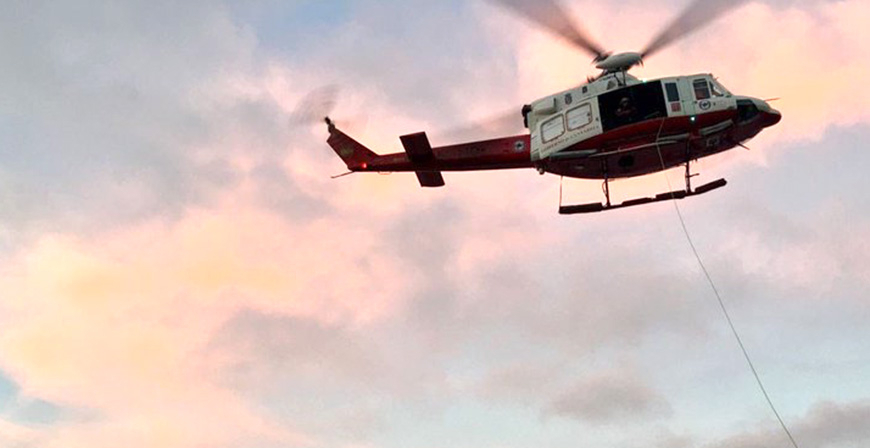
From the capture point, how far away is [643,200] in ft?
111

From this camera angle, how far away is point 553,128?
36125 mm

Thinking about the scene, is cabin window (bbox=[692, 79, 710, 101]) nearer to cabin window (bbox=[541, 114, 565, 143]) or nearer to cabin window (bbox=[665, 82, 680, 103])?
cabin window (bbox=[665, 82, 680, 103])

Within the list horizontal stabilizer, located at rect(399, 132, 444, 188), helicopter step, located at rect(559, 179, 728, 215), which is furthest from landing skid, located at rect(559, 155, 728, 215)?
horizontal stabilizer, located at rect(399, 132, 444, 188)

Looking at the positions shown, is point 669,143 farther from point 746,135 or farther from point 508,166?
point 508,166

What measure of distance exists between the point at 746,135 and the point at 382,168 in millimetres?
15285

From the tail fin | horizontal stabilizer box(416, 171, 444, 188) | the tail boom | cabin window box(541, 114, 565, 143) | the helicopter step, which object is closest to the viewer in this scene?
the helicopter step

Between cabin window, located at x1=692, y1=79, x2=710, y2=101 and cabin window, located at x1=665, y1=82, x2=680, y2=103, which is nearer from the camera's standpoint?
cabin window, located at x1=665, y1=82, x2=680, y2=103

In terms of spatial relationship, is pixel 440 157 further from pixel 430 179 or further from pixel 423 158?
pixel 430 179

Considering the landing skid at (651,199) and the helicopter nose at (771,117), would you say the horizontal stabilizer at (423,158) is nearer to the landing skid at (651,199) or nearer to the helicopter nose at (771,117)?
the landing skid at (651,199)

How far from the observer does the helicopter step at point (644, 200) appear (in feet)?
110

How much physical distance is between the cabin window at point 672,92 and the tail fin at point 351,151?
13148 millimetres

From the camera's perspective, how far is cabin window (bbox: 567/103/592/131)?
1378 inches

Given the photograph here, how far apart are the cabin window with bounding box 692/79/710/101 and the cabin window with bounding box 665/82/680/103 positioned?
0.76 m

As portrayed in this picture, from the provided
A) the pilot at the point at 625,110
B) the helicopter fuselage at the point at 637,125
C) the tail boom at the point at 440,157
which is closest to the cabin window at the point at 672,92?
the helicopter fuselage at the point at 637,125
